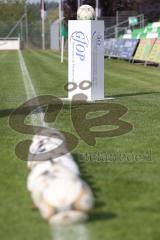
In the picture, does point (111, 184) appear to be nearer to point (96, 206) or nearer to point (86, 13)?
point (96, 206)

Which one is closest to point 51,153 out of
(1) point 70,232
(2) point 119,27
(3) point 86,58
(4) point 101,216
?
(4) point 101,216

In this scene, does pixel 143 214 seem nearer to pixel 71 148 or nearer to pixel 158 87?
pixel 71 148

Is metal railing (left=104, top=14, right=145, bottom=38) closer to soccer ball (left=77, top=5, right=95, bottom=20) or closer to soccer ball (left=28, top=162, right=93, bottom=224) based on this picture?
soccer ball (left=77, top=5, right=95, bottom=20)

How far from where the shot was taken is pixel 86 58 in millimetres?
13695

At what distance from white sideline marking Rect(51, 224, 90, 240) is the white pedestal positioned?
29.5 feet

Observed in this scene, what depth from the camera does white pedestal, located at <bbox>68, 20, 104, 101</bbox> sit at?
1357 centimetres

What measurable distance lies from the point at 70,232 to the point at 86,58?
9.13m

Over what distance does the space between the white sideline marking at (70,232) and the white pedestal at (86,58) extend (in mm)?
8989

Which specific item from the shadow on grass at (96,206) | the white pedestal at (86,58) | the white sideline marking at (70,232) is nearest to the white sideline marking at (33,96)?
the white pedestal at (86,58)

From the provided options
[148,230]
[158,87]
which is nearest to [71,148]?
[148,230]

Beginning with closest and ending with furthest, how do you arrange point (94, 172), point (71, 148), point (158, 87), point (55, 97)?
1. point (94, 172)
2. point (71, 148)
3. point (55, 97)
4. point (158, 87)

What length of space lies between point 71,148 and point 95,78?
19.4ft

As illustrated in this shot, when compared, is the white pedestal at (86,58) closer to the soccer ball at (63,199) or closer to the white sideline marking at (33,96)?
the white sideline marking at (33,96)

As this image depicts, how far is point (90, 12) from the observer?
13648 millimetres
